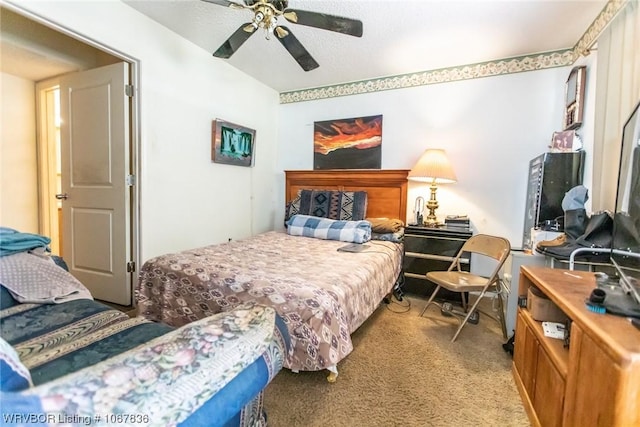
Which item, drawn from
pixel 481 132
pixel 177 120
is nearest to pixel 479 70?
pixel 481 132

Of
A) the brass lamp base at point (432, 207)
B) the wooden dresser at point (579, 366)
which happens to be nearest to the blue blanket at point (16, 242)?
the wooden dresser at point (579, 366)

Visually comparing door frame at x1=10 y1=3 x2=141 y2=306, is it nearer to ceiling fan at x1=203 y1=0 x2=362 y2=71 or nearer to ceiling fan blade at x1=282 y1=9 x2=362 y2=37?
ceiling fan at x1=203 y1=0 x2=362 y2=71

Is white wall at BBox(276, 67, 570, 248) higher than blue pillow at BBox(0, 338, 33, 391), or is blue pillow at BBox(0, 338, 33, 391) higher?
white wall at BBox(276, 67, 570, 248)

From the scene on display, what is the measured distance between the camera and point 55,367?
82 centimetres

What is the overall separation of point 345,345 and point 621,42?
2413 mm

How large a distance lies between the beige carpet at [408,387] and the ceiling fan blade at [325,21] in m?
2.03

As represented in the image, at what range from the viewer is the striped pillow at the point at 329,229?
2.84 meters

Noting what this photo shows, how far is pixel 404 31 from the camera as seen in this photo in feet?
8.06

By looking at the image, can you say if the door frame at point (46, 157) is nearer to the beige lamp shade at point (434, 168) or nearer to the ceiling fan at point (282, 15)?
the ceiling fan at point (282, 15)

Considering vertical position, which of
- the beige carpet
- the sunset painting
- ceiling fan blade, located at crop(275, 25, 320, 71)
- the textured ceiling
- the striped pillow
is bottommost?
the beige carpet

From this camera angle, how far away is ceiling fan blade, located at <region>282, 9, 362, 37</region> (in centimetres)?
171

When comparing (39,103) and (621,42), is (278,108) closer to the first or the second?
(39,103)

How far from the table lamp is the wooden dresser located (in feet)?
4.87

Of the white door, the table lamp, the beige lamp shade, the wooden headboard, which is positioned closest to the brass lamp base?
the table lamp
